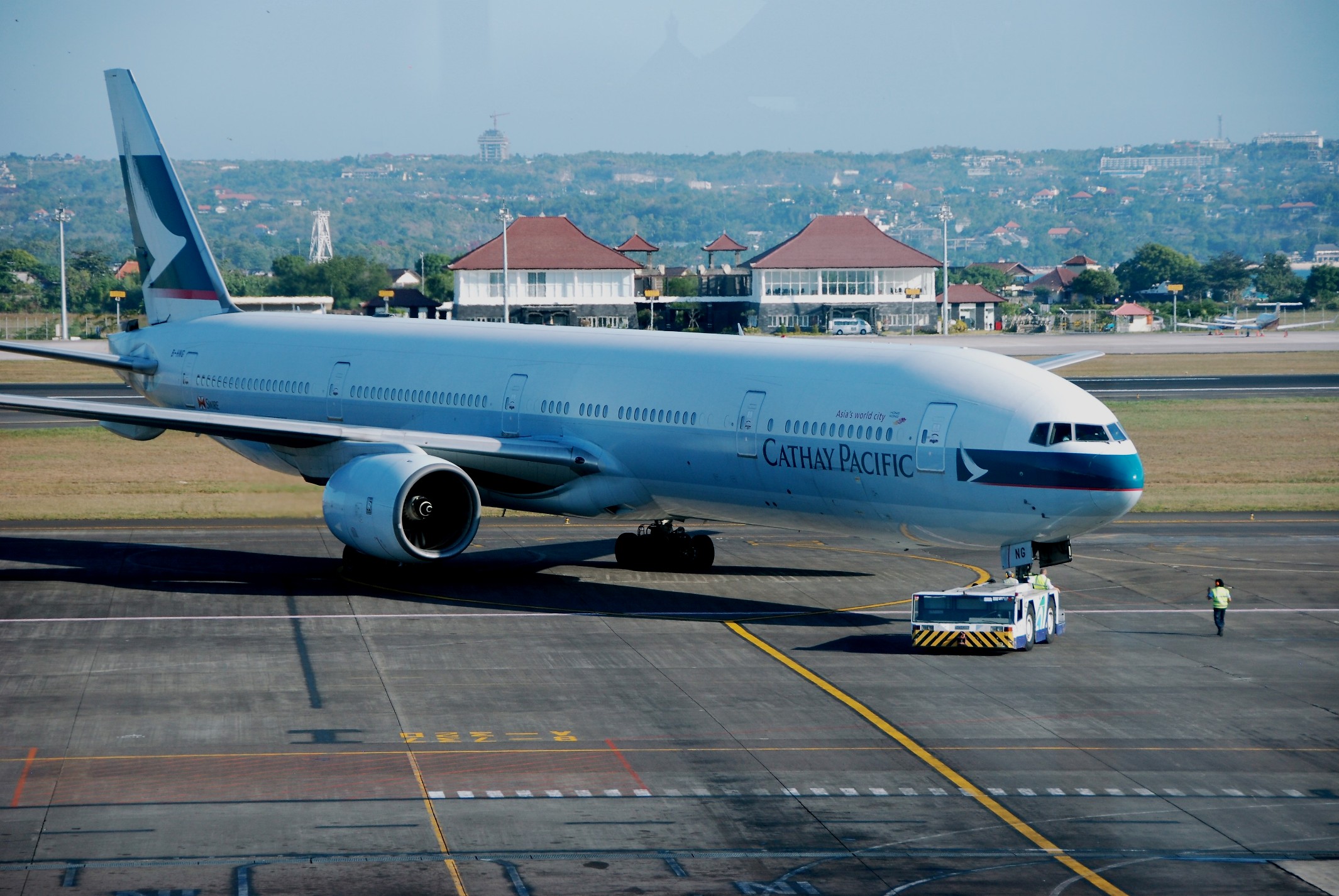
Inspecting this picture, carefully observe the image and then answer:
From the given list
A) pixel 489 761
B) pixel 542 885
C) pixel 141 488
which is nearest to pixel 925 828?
pixel 542 885

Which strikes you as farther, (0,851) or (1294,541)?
(1294,541)

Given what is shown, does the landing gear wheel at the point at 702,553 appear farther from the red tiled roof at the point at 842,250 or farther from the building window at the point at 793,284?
the building window at the point at 793,284

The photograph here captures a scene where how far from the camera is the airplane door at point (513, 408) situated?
39.2 meters

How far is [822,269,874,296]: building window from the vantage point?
17538 centimetres

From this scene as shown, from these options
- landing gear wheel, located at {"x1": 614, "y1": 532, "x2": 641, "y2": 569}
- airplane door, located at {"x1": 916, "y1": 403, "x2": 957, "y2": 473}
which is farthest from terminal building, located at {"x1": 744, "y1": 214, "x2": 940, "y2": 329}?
airplane door, located at {"x1": 916, "y1": 403, "x2": 957, "y2": 473}

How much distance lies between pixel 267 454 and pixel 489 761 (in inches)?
891

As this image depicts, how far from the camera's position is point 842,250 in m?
179

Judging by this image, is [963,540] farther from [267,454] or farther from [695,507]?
[267,454]

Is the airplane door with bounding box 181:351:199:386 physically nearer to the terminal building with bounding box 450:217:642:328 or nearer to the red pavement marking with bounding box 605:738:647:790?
the red pavement marking with bounding box 605:738:647:790

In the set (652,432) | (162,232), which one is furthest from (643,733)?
(162,232)

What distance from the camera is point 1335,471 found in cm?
6078

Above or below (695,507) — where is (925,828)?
below

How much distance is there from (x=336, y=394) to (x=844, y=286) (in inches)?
5385

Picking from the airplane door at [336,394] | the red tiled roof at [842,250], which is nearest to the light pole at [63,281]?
the red tiled roof at [842,250]
